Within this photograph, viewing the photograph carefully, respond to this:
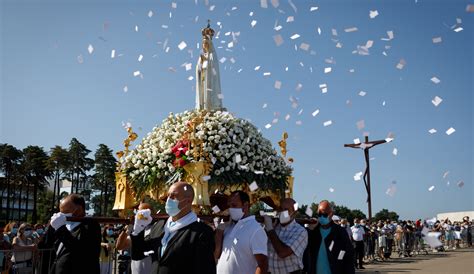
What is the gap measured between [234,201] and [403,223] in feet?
72.8

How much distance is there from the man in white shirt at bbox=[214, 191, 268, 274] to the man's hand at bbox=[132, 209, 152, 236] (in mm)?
939

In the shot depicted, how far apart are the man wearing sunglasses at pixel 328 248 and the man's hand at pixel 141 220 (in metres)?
2.63

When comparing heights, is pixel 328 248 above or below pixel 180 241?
below

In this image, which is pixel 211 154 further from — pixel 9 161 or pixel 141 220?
pixel 9 161

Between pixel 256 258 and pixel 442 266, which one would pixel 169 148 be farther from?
pixel 442 266

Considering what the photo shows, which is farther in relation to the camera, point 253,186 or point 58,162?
point 58,162

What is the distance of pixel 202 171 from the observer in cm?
1061

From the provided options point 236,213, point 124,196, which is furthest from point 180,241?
point 124,196

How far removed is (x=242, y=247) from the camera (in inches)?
196

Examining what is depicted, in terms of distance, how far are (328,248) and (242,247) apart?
1.71m

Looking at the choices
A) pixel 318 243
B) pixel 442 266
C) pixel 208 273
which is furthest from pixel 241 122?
pixel 442 266

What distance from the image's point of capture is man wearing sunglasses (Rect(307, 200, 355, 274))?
6160 mm

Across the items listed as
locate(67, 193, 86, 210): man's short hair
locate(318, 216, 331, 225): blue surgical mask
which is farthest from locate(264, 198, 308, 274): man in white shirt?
locate(67, 193, 86, 210): man's short hair

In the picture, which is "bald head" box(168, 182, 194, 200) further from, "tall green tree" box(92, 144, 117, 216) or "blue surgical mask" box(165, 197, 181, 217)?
"tall green tree" box(92, 144, 117, 216)
